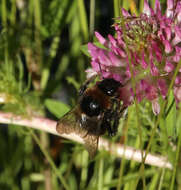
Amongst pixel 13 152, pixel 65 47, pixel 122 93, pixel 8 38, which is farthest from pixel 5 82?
pixel 65 47

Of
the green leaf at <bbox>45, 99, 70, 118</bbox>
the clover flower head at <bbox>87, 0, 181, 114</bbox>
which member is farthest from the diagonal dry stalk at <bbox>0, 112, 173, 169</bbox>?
the clover flower head at <bbox>87, 0, 181, 114</bbox>

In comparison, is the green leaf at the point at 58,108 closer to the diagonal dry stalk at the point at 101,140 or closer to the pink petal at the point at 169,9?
the diagonal dry stalk at the point at 101,140

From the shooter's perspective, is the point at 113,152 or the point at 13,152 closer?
the point at 113,152

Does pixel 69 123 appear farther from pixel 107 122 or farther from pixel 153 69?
pixel 153 69

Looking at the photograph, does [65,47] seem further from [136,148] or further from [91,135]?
[91,135]

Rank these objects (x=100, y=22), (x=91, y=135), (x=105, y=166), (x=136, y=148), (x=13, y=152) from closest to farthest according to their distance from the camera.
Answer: (x=91, y=135), (x=136, y=148), (x=105, y=166), (x=13, y=152), (x=100, y=22)

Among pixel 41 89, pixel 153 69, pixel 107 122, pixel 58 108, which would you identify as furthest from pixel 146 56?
pixel 41 89

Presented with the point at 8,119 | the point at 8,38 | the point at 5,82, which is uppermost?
the point at 8,38
